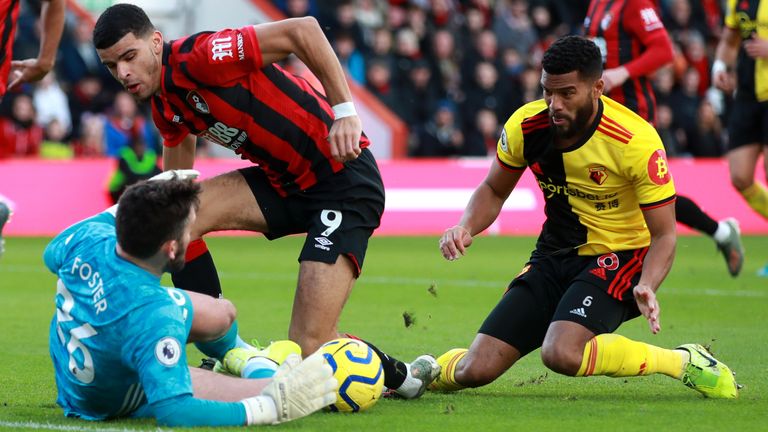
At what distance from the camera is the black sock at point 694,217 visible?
1001cm

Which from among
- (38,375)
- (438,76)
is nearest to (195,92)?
(38,375)

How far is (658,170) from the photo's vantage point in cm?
587

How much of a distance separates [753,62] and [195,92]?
6160mm

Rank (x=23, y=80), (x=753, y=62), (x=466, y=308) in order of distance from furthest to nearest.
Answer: (x=753, y=62) < (x=466, y=308) < (x=23, y=80)

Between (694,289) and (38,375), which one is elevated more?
(38,375)

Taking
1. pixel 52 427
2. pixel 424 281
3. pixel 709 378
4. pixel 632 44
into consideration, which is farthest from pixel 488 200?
pixel 424 281

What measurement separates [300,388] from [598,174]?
2.06m

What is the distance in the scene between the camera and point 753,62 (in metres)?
10.6

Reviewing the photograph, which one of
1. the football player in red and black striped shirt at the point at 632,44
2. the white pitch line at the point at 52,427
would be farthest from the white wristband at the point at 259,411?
the football player in red and black striped shirt at the point at 632,44

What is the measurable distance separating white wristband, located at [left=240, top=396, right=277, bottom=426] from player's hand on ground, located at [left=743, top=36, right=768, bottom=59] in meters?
6.67

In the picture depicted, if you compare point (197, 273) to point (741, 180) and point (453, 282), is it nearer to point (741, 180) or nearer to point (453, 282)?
point (453, 282)

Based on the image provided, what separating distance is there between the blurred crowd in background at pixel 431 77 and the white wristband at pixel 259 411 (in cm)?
1249

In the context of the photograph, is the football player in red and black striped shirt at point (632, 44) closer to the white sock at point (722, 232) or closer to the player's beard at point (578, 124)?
the white sock at point (722, 232)

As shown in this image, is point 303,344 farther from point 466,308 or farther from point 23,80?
point 466,308
